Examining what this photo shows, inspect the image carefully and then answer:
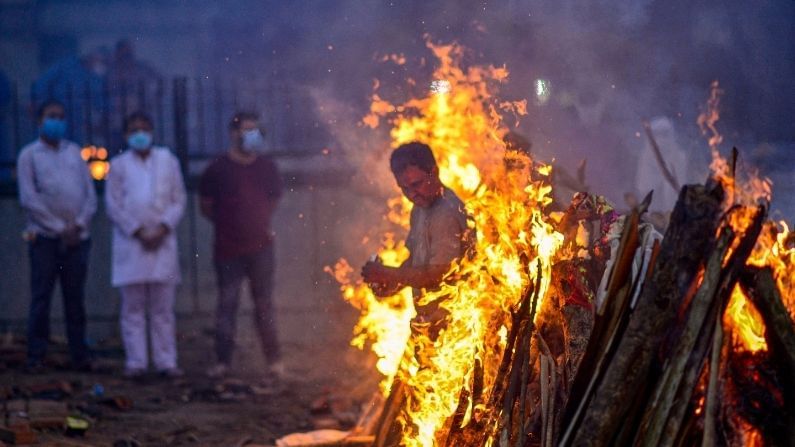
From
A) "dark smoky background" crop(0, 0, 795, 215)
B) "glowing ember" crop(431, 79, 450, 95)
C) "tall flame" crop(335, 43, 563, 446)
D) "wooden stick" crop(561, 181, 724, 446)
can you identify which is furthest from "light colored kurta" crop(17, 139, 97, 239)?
"wooden stick" crop(561, 181, 724, 446)

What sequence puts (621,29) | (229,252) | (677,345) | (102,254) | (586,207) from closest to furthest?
(677,345)
(586,207)
(229,252)
(621,29)
(102,254)

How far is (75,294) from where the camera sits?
10617 mm

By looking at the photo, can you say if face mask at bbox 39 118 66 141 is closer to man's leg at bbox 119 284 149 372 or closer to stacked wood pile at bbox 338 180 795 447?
man's leg at bbox 119 284 149 372

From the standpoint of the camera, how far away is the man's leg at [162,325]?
10.6 meters

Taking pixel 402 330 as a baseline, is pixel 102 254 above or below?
above

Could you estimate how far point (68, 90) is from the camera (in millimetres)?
12234

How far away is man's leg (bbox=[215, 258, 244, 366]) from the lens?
1063 centimetres

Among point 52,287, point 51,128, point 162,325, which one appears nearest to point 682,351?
point 162,325

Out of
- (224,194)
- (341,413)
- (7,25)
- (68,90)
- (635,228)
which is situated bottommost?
(341,413)

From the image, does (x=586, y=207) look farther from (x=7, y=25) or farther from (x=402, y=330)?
(x=7, y=25)

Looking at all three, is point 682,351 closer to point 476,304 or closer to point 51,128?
point 476,304

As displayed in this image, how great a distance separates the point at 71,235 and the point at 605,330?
7.44 metres

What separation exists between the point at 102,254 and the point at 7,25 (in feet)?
31.6

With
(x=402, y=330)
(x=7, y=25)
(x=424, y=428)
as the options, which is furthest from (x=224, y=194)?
(x=7, y=25)
